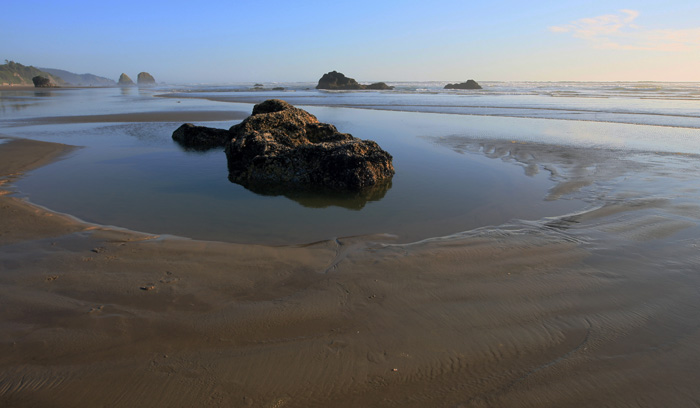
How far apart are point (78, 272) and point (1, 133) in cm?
1339

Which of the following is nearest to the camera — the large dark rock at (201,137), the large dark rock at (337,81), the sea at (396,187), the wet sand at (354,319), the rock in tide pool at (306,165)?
the wet sand at (354,319)

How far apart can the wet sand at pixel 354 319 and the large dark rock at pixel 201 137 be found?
712 centimetres

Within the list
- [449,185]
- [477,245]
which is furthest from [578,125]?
[477,245]

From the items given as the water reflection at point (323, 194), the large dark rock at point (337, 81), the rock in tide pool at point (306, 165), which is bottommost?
the water reflection at point (323, 194)

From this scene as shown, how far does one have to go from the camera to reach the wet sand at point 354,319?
7.61 feet

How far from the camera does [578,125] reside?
15852 millimetres

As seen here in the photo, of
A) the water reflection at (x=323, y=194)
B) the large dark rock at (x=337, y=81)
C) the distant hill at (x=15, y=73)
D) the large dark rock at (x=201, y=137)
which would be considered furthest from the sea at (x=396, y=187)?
the distant hill at (x=15, y=73)

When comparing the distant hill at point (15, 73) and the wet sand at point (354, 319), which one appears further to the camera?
the distant hill at point (15, 73)

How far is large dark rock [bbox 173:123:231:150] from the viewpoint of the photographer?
38.2 feet

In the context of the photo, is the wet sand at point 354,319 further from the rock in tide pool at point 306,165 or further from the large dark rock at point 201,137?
the large dark rock at point 201,137

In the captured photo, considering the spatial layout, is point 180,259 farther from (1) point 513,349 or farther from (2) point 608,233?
(2) point 608,233

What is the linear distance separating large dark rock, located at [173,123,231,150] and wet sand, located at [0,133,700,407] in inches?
280

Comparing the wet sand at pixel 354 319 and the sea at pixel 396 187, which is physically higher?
the sea at pixel 396 187

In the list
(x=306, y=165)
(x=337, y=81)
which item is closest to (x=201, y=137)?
(x=306, y=165)
